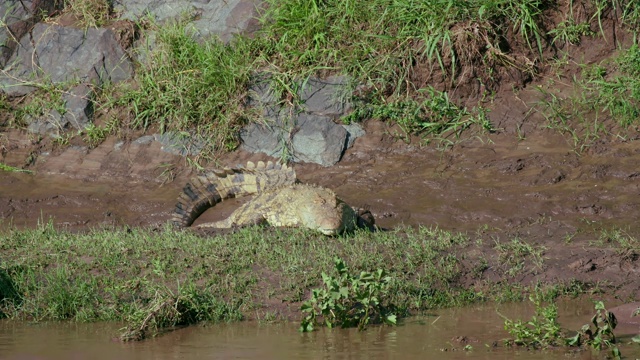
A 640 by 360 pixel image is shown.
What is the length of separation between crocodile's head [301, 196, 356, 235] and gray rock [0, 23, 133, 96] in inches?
158

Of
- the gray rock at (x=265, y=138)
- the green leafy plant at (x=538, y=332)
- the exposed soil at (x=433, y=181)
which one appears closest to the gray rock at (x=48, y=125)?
the exposed soil at (x=433, y=181)

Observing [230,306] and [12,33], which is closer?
[230,306]

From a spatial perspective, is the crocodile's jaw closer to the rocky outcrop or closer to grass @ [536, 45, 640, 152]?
the rocky outcrop

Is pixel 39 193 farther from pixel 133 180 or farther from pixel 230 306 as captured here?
pixel 230 306

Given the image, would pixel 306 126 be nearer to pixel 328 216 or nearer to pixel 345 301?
pixel 328 216

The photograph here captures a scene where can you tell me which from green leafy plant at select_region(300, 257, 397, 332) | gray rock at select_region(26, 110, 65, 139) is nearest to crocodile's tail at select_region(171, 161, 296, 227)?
gray rock at select_region(26, 110, 65, 139)

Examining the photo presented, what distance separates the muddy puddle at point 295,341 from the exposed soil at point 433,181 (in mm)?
1405

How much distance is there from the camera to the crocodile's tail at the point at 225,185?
8656 mm

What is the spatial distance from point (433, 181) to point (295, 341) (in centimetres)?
364

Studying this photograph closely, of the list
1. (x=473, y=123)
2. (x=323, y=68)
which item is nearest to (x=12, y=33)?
(x=323, y=68)

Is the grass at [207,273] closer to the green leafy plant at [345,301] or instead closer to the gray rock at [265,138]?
the green leafy plant at [345,301]

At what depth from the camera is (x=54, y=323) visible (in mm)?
6270

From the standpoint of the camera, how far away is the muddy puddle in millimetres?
5422

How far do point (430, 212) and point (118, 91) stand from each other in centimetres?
409
